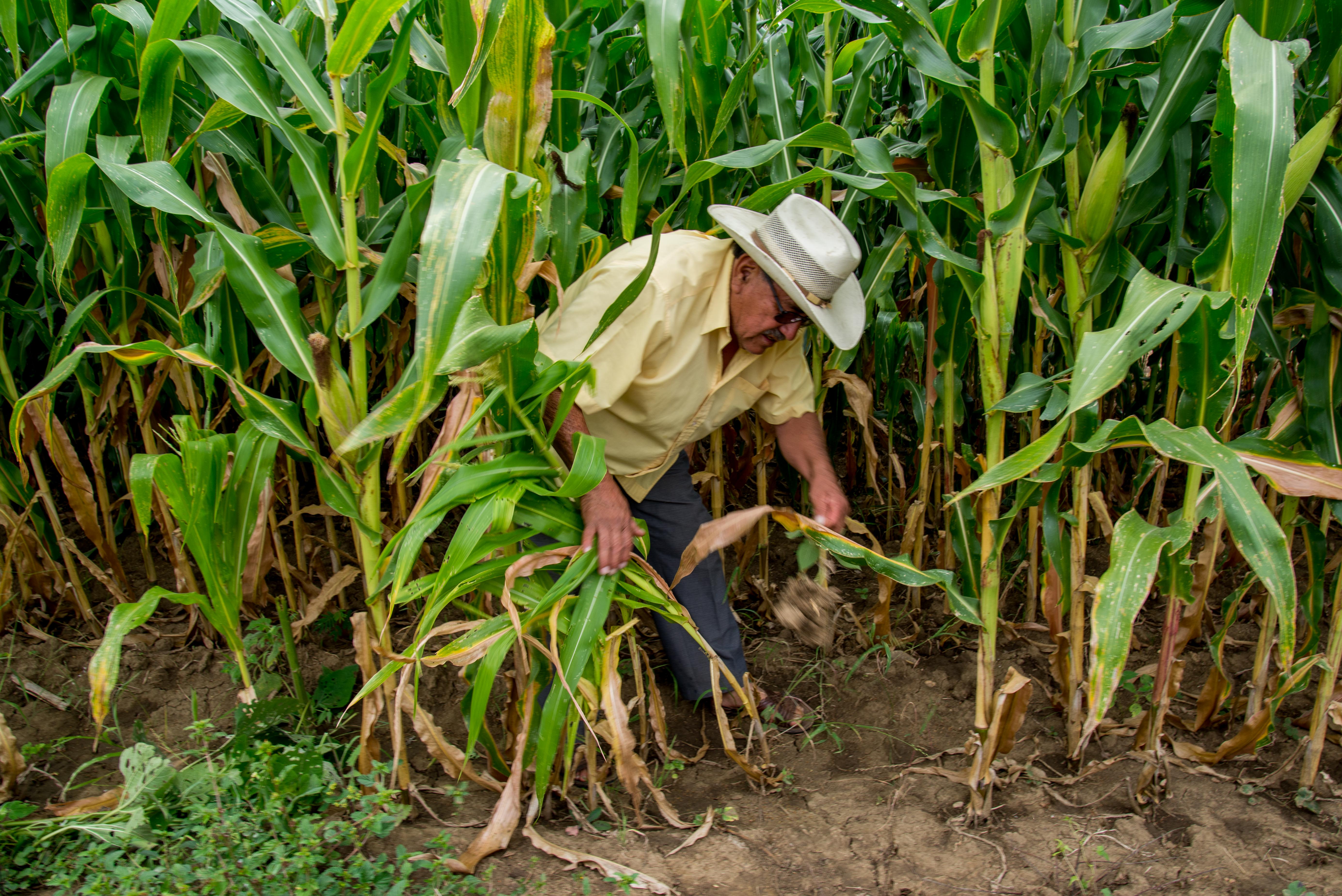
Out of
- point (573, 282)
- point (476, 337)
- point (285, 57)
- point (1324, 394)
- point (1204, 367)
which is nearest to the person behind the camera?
point (476, 337)

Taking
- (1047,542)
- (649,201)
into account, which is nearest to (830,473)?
(1047,542)

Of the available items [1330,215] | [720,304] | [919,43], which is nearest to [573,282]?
[720,304]

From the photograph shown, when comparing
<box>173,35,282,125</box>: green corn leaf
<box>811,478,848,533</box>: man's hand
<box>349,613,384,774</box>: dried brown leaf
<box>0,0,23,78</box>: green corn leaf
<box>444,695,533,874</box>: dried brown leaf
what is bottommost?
<box>444,695,533,874</box>: dried brown leaf

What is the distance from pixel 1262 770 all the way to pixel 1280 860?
337 millimetres

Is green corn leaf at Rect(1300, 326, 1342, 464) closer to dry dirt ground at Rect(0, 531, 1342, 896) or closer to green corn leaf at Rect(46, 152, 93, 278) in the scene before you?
dry dirt ground at Rect(0, 531, 1342, 896)

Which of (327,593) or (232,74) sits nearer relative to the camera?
(232,74)

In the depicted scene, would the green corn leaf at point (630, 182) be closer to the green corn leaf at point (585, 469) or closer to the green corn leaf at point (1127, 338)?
the green corn leaf at point (585, 469)

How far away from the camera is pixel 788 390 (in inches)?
105

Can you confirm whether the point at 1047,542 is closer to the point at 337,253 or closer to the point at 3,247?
the point at 337,253

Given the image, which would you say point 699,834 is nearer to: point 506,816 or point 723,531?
point 506,816

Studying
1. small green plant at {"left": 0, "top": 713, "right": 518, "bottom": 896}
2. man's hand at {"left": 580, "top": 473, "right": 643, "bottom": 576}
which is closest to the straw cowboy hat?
man's hand at {"left": 580, "top": 473, "right": 643, "bottom": 576}

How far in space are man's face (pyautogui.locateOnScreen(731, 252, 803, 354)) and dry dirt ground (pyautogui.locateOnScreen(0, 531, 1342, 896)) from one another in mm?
1174

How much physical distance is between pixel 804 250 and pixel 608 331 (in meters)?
0.53

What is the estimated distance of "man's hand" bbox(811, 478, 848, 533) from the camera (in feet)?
7.70
